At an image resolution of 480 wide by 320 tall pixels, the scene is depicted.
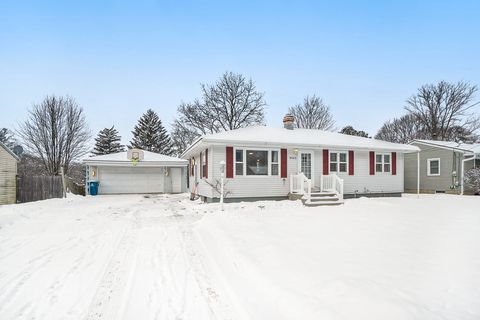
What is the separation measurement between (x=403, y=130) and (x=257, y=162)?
31862 millimetres

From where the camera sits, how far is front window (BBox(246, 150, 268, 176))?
11.8 meters

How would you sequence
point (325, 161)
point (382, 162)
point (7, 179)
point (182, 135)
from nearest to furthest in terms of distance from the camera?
point (325, 161) → point (7, 179) → point (382, 162) → point (182, 135)

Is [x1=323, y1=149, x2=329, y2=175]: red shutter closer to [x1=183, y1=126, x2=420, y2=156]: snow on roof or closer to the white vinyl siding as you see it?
the white vinyl siding

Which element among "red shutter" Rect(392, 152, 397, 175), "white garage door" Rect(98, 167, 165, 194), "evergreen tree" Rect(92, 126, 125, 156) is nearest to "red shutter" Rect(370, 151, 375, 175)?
"red shutter" Rect(392, 152, 397, 175)

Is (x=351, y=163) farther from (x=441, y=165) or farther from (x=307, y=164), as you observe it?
(x=441, y=165)

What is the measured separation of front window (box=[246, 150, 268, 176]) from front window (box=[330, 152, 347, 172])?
3.91 meters

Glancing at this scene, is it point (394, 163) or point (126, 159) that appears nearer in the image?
point (394, 163)

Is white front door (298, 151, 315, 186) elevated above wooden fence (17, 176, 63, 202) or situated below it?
above

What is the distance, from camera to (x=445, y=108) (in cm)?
2809

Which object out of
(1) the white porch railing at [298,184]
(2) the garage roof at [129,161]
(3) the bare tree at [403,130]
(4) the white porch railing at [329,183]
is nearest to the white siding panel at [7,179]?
(2) the garage roof at [129,161]

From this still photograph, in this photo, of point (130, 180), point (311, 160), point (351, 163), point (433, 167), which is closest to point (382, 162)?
point (351, 163)

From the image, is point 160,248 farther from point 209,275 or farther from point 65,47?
point 65,47

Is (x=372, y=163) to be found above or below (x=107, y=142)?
below

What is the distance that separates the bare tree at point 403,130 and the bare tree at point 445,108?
2.16 m
